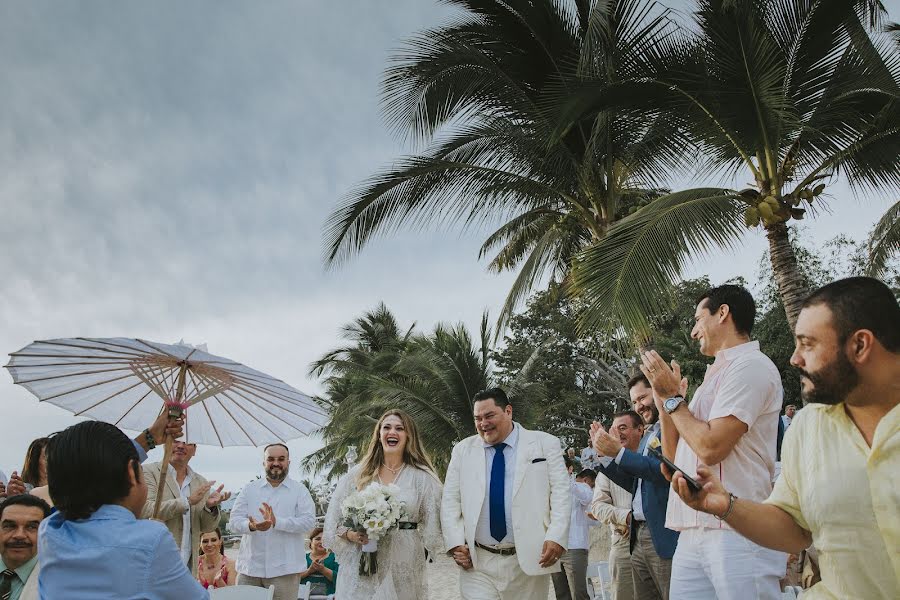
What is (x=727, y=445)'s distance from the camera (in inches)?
135

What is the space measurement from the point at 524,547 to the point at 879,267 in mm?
13182

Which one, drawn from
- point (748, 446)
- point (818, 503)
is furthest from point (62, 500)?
point (748, 446)

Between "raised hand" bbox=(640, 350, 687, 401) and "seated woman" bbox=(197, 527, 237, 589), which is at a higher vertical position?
"raised hand" bbox=(640, 350, 687, 401)

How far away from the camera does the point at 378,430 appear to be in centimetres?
663

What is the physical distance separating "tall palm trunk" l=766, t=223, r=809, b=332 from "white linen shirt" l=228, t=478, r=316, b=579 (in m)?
6.42

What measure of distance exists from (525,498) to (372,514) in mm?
1238

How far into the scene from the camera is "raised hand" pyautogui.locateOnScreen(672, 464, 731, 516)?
8.05 feet

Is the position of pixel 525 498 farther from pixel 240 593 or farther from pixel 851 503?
pixel 851 503

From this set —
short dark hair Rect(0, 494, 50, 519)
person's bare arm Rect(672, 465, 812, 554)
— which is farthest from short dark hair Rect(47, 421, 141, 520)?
person's bare arm Rect(672, 465, 812, 554)

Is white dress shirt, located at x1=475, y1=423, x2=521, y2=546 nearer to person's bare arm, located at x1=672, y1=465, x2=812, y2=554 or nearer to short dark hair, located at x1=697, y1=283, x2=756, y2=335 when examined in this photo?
short dark hair, located at x1=697, y1=283, x2=756, y2=335

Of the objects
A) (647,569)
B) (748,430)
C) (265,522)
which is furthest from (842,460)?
(265,522)

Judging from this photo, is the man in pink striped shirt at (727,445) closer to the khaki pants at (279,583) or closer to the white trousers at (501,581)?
the white trousers at (501,581)

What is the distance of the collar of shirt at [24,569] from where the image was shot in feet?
14.3

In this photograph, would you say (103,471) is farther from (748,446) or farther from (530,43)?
(530,43)
